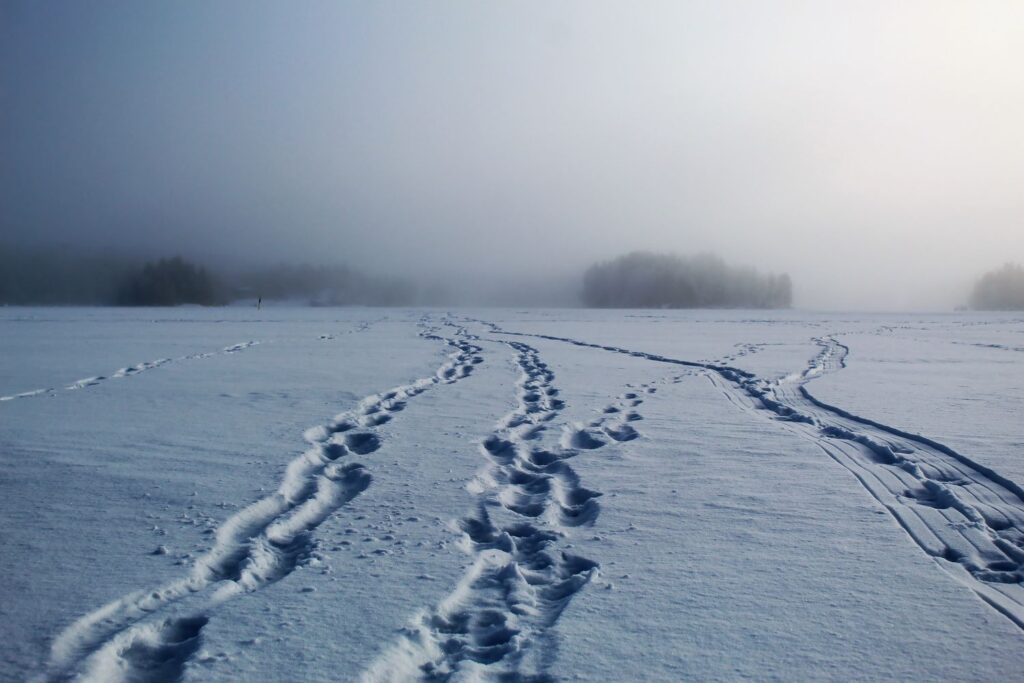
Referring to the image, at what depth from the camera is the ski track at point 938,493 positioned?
302 centimetres

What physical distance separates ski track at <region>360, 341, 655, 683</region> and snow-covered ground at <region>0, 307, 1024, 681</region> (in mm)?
14

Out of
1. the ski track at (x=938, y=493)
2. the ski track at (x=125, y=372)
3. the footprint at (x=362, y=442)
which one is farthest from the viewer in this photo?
the ski track at (x=125, y=372)

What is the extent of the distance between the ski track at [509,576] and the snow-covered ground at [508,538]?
0.01 metres

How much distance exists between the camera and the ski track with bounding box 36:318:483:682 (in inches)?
89.4

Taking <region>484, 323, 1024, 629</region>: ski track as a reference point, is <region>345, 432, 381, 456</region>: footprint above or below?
below

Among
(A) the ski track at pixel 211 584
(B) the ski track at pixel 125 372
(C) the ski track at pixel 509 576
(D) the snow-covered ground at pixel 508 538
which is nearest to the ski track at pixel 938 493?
(D) the snow-covered ground at pixel 508 538

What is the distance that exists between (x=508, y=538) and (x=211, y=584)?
1.26 m

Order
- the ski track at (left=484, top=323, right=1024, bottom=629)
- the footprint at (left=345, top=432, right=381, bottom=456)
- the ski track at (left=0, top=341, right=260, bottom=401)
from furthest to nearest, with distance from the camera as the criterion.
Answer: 1. the ski track at (left=0, top=341, right=260, bottom=401)
2. the footprint at (left=345, top=432, right=381, bottom=456)
3. the ski track at (left=484, top=323, right=1024, bottom=629)

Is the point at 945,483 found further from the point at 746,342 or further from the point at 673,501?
the point at 746,342

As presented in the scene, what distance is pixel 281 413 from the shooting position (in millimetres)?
6590

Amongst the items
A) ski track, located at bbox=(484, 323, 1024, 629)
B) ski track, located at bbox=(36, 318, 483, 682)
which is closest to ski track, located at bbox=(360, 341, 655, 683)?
ski track, located at bbox=(36, 318, 483, 682)

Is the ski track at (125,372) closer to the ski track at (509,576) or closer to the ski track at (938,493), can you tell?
the ski track at (509,576)

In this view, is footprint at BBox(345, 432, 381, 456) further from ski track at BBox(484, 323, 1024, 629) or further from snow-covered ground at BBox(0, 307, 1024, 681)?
ski track at BBox(484, 323, 1024, 629)

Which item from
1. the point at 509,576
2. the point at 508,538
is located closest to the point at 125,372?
the point at 508,538
